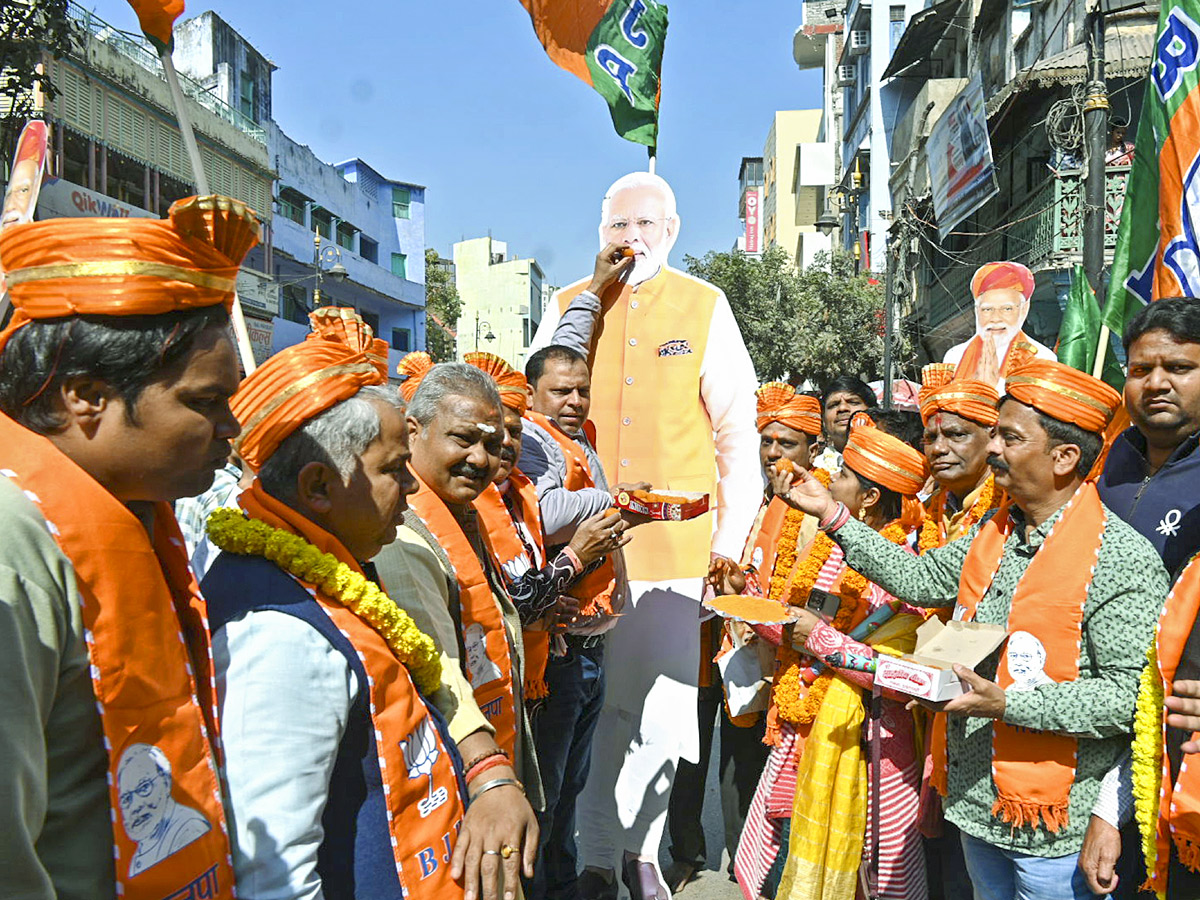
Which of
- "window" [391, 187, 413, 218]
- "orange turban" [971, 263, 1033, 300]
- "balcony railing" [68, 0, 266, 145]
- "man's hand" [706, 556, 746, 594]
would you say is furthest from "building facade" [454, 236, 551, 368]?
"man's hand" [706, 556, 746, 594]

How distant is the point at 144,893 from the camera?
4.17 feet

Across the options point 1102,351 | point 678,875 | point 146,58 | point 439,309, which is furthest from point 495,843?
point 439,309

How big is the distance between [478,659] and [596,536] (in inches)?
31.9

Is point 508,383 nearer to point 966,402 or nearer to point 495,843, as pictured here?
point 966,402

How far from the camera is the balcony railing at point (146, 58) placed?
16.2 metres

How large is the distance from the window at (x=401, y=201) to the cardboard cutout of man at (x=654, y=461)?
34.8 meters

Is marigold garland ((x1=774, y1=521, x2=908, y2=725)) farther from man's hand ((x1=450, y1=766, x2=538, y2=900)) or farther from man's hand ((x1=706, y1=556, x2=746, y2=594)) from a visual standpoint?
man's hand ((x1=450, y1=766, x2=538, y2=900))

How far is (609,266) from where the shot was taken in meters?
4.40

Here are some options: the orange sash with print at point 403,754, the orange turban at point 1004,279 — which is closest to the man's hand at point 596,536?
the orange sash with print at point 403,754

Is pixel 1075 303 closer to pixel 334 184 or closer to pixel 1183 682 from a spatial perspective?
pixel 1183 682

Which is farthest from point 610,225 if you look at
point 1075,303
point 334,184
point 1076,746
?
point 334,184

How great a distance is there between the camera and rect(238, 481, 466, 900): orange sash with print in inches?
64.4

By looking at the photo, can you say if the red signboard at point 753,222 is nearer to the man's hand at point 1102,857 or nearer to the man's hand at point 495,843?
the man's hand at point 1102,857

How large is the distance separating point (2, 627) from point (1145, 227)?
4.33 meters
